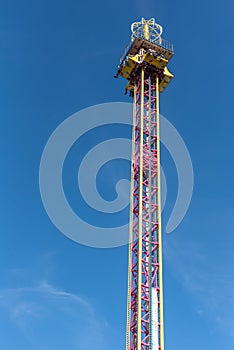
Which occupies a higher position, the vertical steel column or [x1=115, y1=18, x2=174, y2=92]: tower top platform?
[x1=115, y1=18, x2=174, y2=92]: tower top platform

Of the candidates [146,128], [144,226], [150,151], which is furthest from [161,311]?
[146,128]

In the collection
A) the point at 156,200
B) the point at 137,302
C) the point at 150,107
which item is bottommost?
the point at 137,302

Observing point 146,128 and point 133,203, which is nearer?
point 133,203

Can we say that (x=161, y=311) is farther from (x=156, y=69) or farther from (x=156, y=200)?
(x=156, y=69)

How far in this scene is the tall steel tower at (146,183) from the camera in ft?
133

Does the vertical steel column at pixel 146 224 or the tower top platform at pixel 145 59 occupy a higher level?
the tower top platform at pixel 145 59

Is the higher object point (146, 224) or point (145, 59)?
point (145, 59)

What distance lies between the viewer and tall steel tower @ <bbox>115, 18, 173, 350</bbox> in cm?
4059

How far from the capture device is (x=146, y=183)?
49062 mm

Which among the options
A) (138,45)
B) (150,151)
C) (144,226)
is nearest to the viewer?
(144,226)

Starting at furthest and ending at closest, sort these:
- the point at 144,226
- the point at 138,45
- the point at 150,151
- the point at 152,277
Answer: the point at 138,45 < the point at 150,151 < the point at 144,226 < the point at 152,277

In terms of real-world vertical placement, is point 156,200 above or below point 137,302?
above

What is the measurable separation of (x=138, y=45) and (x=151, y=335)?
107ft

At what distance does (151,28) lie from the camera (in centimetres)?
5856
